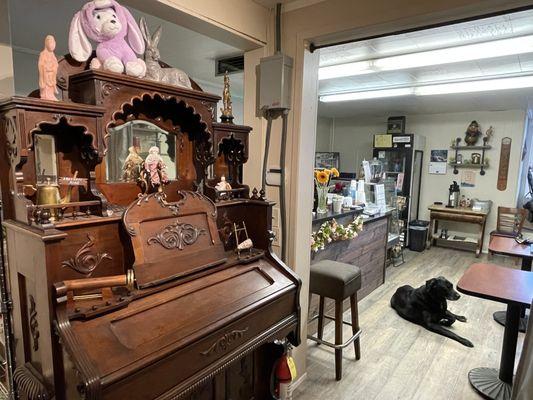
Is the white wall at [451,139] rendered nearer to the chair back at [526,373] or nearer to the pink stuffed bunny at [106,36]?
the chair back at [526,373]

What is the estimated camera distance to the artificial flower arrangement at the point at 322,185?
3.12m

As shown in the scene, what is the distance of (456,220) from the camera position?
225 inches

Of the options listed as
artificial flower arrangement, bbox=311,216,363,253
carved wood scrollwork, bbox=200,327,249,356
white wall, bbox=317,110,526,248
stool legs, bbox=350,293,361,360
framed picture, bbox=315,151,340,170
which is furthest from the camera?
framed picture, bbox=315,151,340,170

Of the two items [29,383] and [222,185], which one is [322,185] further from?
[29,383]

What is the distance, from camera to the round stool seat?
242 centimetres

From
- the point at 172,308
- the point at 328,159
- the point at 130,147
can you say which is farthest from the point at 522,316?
the point at 328,159

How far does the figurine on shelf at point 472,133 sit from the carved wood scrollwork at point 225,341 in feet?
19.0

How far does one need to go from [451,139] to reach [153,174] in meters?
5.97

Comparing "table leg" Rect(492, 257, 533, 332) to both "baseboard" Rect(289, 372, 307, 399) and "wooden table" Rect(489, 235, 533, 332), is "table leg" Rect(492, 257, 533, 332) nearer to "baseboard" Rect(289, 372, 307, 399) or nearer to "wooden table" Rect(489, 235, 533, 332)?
"wooden table" Rect(489, 235, 533, 332)

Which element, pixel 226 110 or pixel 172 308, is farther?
pixel 226 110

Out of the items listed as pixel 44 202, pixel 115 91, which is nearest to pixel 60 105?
pixel 115 91

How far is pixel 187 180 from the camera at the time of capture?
1704mm

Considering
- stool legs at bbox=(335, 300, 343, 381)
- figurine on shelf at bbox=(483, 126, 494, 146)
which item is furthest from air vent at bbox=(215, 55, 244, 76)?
figurine on shelf at bbox=(483, 126, 494, 146)

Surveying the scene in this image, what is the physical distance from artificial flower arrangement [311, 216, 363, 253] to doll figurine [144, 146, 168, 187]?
1657 millimetres
